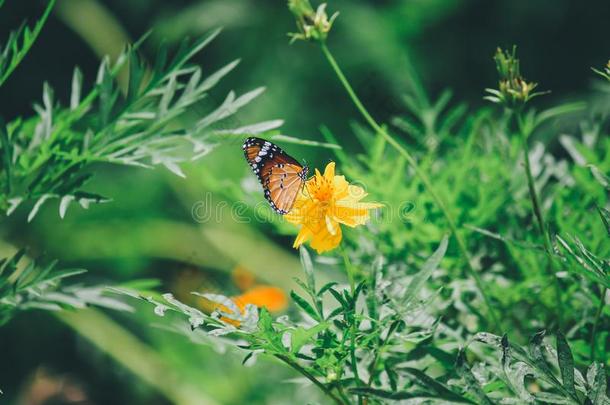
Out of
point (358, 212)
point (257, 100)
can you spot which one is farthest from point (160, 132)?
point (257, 100)

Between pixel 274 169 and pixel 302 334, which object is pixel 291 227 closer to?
pixel 274 169

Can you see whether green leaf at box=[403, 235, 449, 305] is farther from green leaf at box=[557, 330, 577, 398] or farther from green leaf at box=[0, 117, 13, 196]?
green leaf at box=[0, 117, 13, 196]

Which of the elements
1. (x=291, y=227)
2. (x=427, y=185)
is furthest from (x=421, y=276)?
(x=291, y=227)

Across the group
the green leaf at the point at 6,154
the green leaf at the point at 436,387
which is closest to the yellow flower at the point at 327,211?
the green leaf at the point at 436,387

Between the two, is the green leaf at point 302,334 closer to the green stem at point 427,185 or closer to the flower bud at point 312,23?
the green stem at point 427,185

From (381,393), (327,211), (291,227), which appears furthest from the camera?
(291,227)

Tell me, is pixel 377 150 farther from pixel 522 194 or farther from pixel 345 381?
pixel 345 381

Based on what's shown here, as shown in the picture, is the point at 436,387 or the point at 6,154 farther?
the point at 6,154
